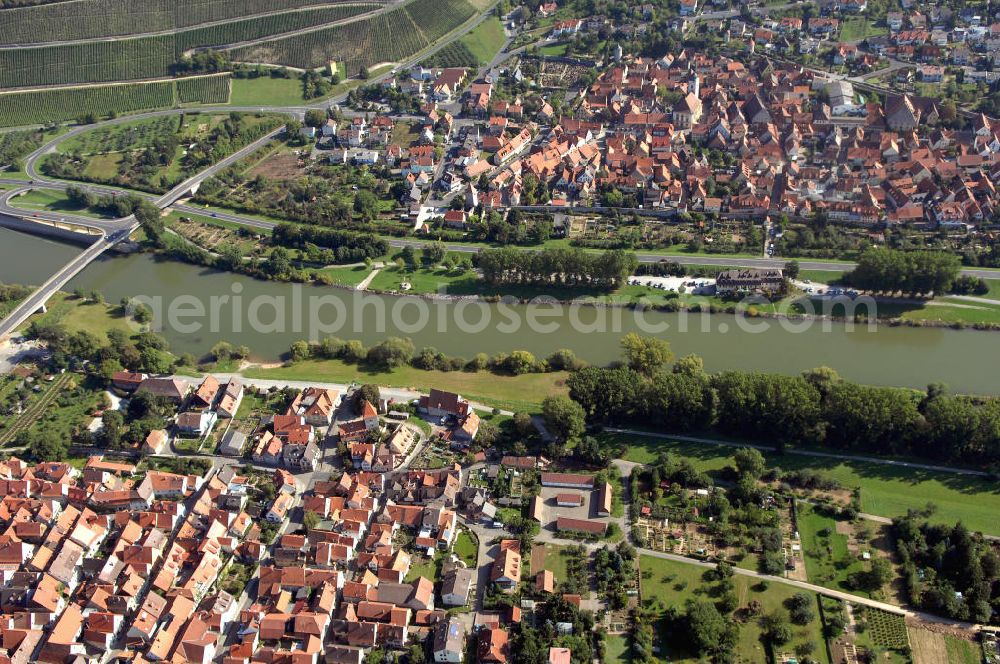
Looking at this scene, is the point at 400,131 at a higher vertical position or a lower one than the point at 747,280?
higher

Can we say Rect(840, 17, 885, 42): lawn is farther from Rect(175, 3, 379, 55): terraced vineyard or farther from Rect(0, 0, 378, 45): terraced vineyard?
Rect(0, 0, 378, 45): terraced vineyard

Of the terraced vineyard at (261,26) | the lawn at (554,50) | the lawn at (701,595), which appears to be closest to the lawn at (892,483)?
the lawn at (701,595)

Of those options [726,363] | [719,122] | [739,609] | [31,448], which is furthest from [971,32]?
[31,448]

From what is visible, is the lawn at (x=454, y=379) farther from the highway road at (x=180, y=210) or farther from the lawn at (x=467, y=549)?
the highway road at (x=180, y=210)

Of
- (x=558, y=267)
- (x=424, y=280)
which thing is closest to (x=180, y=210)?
(x=424, y=280)

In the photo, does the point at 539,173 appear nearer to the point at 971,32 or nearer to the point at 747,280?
the point at 747,280

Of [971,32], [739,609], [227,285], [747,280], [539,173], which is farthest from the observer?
[971,32]

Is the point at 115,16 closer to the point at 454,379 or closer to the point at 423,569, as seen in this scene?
the point at 454,379
